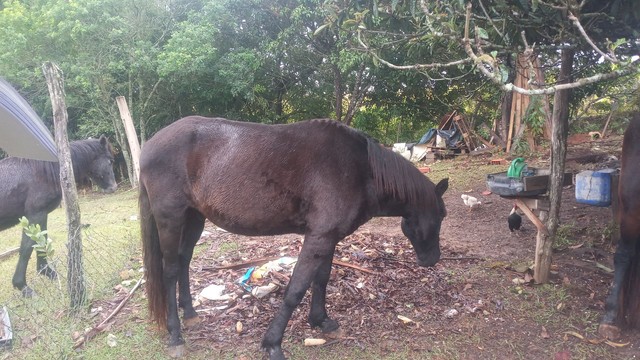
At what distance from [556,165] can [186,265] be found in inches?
146

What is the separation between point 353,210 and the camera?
3473 mm

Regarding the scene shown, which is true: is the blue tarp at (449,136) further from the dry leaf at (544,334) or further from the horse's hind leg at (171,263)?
the horse's hind leg at (171,263)

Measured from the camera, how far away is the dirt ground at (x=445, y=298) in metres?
3.64

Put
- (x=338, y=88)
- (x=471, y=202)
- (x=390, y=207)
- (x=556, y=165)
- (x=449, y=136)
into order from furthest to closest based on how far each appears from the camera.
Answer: (x=338, y=88) < (x=449, y=136) < (x=471, y=202) < (x=556, y=165) < (x=390, y=207)

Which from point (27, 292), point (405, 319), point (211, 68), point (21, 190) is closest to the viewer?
point (405, 319)

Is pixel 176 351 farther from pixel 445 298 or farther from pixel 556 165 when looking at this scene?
pixel 556 165

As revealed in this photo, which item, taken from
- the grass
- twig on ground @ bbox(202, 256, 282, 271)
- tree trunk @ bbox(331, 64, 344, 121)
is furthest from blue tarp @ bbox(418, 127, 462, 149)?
twig on ground @ bbox(202, 256, 282, 271)

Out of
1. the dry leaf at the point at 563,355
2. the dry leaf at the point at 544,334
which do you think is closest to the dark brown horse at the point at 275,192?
the dry leaf at the point at 544,334

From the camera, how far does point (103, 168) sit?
6.86m

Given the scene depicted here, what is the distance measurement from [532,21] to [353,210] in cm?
223

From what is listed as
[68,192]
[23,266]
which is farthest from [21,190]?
[68,192]

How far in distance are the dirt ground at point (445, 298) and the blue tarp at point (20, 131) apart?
2.34m

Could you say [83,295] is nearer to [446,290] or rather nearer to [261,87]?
[446,290]

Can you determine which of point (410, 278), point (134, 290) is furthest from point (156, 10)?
point (410, 278)
